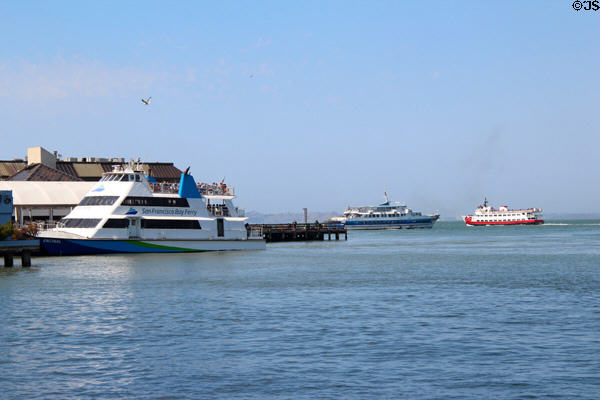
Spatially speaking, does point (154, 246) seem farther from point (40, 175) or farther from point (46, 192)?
point (40, 175)

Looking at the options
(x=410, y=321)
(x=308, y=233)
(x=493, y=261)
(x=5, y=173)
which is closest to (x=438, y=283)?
(x=410, y=321)

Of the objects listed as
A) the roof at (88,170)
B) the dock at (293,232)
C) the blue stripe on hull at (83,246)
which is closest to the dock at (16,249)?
the blue stripe on hull at (83,246)

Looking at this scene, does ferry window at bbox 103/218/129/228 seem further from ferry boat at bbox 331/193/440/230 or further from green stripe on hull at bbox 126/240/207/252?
ferry boat at bbox 331/193/440/230

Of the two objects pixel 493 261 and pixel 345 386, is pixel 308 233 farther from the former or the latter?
pixel 345 386

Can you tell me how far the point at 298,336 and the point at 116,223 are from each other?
1328 inches

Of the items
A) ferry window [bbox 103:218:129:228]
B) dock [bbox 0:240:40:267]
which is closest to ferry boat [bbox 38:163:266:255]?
ferry window [bbox 103:218:129:228]

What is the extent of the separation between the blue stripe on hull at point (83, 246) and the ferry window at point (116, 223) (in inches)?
42.3

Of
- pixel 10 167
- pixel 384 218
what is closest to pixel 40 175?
pixel 10 167

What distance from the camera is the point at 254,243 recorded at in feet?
202

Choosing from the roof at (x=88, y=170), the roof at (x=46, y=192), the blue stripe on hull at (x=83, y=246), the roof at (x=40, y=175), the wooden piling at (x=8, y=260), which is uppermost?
the roof at (x=88, y=170)

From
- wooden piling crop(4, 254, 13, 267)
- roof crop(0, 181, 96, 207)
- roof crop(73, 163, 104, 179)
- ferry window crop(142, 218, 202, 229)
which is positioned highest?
roof crop(73, 163, 104, 179)

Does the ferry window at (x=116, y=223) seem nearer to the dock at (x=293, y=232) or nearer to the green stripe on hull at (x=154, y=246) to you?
the green stripe on hull at (x=154, y=246)

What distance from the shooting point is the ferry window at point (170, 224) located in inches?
2116

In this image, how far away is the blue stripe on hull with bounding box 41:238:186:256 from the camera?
51.2m
